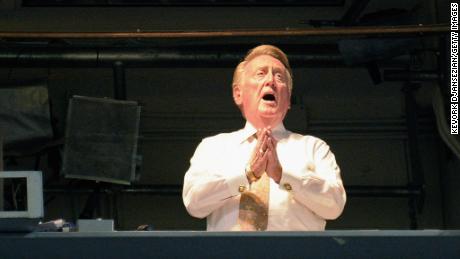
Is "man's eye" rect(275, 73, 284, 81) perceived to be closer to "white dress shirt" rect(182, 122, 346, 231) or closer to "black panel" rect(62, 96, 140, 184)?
"white dress shirt" rect(182, 122, 346, 231)

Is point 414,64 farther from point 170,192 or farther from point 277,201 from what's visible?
point 277,201

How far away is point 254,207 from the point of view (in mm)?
2459

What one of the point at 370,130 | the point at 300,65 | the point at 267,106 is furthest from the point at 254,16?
the point at 267,106

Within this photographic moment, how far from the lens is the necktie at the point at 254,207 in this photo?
8.01ft

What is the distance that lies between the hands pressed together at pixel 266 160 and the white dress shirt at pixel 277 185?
24mm

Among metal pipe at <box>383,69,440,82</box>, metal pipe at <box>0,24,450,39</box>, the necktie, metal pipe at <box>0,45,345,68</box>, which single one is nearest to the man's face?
the necktie

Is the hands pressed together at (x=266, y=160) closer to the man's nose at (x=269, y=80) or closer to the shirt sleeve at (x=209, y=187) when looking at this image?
the shirt sleeve at (x=209, y=187)

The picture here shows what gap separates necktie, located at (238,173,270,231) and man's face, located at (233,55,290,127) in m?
→ 0.21

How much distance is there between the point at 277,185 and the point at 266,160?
145 millimetres

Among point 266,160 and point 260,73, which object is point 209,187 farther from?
point 260,73

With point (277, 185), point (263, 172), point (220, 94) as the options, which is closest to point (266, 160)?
point (263, 172)

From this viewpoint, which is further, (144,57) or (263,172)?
(144,57)

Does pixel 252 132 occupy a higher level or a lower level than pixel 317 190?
higher

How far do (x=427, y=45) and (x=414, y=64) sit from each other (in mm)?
186
